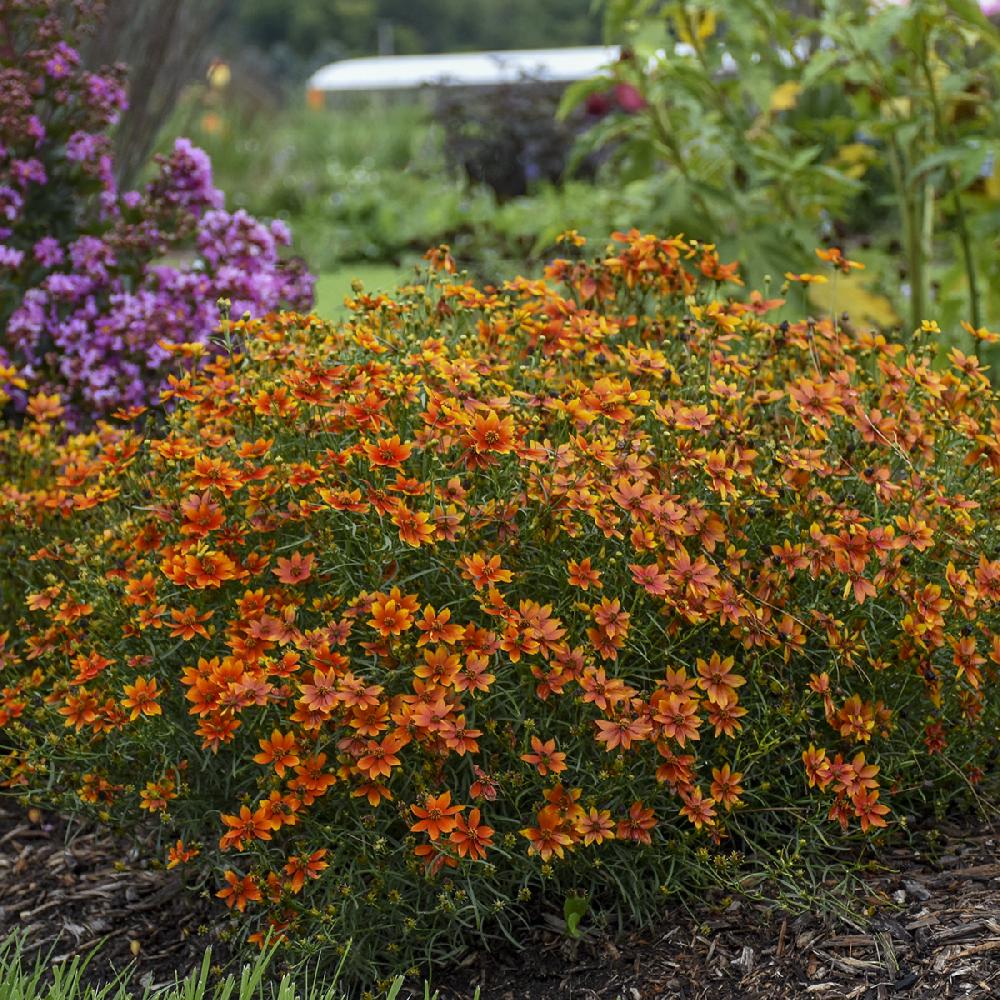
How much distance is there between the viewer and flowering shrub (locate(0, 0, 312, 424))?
4.11 meters

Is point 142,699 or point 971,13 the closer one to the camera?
point 142,699

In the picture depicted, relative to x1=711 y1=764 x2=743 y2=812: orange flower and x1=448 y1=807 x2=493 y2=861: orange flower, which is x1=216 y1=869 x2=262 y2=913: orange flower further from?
x1=711 y1=764 x2=743 y2=812: orange flower

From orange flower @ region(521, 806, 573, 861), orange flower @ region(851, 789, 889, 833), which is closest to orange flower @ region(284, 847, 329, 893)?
orange flower @ region(521, 806, 573, 861)

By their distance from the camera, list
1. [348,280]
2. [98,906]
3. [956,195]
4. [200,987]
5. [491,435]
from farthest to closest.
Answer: [348,280] < [956,195] < [98,906] < [491,435] < [200,987]

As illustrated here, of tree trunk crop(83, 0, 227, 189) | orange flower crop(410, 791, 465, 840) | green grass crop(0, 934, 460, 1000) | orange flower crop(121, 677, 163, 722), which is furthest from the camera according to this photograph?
tree trunk crop(83, 0, 227, 189)

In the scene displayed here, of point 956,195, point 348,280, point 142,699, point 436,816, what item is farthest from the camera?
point 348,280

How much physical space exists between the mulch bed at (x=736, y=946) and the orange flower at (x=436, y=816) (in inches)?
17.5

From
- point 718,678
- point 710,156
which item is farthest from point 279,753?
point 710,156

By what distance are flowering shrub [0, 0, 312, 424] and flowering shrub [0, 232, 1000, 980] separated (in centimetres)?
130

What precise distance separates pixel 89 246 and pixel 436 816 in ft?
8.90

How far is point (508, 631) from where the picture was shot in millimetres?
2281

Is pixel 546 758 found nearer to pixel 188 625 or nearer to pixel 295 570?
pixel 295 570

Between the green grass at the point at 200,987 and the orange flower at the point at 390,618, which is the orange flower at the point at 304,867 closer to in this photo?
the green grass at the point at 200,987

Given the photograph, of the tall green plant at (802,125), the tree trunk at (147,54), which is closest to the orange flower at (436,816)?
the tall green plant at (802,125)
